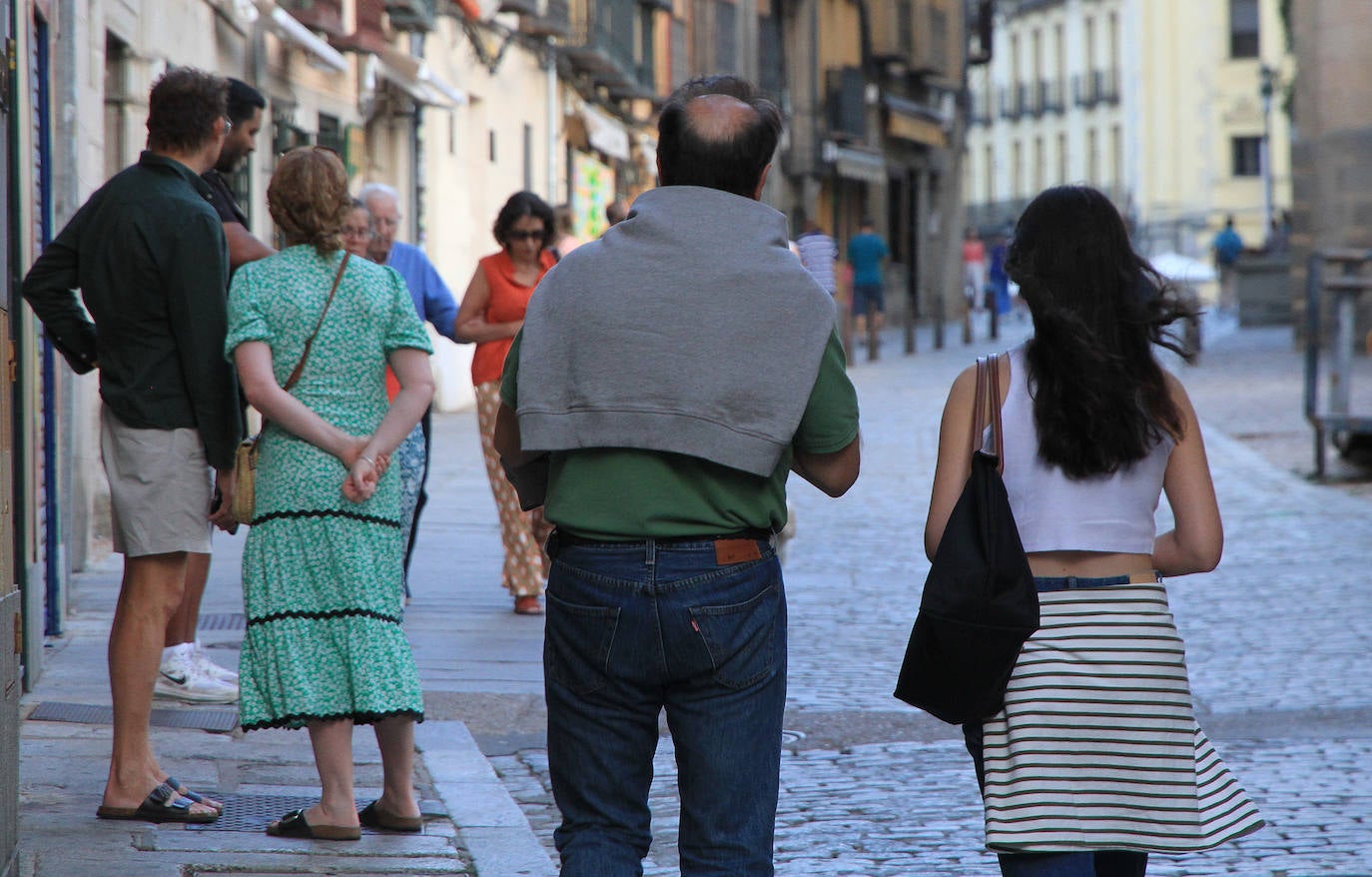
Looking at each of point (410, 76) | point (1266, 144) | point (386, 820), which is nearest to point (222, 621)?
point (386, 820)

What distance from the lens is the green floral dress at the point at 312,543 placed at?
484 cm

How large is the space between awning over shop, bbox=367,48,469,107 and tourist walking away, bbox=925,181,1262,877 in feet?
48.7

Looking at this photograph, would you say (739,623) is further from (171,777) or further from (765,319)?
(171,777)

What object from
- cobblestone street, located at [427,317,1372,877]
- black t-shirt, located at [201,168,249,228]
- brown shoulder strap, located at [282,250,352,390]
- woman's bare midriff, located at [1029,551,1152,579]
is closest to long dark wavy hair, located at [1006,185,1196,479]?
woman's bare midriff, located at [1029,551,1152,579]

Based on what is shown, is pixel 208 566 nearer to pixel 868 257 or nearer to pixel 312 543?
pixel 312 543

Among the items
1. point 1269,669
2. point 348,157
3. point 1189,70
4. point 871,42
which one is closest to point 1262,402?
point 348,157

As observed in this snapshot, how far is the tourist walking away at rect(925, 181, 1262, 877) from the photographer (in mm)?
3379

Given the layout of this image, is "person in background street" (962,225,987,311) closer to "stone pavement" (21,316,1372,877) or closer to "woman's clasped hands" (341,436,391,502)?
"stone pavement" (21,316,1372,877)

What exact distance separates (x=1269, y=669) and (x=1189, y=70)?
223ft

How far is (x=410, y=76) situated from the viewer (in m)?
18.2

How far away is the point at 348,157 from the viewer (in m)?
18.0

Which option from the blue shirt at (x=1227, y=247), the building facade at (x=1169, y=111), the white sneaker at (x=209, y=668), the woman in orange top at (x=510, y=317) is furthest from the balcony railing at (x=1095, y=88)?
the white sneaker at (x=209, y=668)

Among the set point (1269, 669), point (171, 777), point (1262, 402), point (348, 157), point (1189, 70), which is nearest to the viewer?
point (171, 777)

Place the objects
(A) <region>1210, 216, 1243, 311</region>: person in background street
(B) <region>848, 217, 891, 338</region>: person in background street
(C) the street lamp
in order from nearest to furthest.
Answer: (B) <region>848, 217, 891, 338</region>: person in background street < (A) <region>1210, 216, 1243, 311</region>: person in background street < (C) the street lamp
